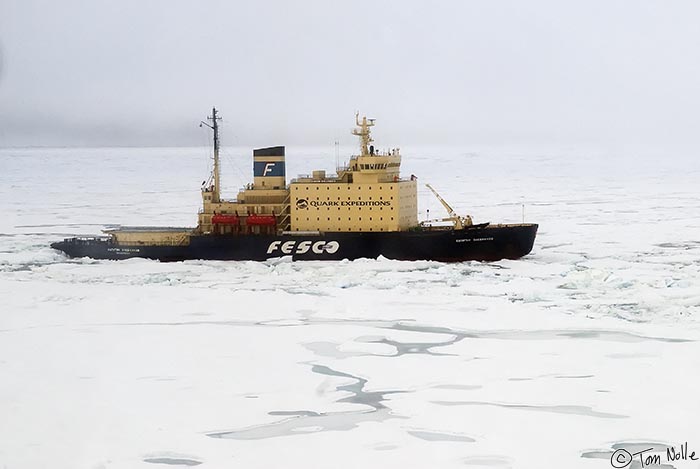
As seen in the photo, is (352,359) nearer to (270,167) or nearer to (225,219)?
(225,219)

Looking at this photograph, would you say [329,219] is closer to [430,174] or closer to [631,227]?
[631,227]

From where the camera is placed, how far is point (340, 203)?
2109 cm

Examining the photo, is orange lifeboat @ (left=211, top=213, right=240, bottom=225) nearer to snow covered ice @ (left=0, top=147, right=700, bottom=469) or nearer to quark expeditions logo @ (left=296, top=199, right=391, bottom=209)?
snow covered ice @ (left=0, top=147, right=700, bottom=469)

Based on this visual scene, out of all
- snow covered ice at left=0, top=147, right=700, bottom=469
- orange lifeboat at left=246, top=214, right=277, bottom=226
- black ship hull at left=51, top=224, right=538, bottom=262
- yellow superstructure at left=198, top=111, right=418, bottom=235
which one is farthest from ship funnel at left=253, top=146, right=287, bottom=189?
snow covered ice at left=0, top=147, right=700, bottom=469

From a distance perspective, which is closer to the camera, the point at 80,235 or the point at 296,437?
the point at 296,437

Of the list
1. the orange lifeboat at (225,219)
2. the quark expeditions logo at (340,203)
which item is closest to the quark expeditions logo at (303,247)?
the quark expeditions logo at (340,203)

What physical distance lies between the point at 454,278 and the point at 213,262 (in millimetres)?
6213

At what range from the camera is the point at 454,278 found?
58.4 ft

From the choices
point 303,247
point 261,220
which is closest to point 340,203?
point 303,247

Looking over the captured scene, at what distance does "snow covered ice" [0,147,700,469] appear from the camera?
8.36 metres

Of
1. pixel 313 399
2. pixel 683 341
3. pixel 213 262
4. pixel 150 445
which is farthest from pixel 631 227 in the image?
pixel 150 445
